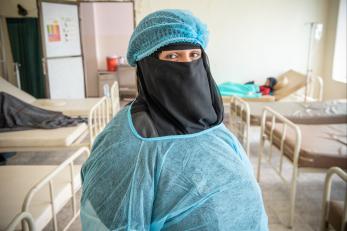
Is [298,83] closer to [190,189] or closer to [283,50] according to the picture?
[283,50]

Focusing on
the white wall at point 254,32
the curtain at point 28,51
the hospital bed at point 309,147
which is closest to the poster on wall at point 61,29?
the curtain at point 28,51

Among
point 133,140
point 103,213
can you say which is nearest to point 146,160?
point 133,140

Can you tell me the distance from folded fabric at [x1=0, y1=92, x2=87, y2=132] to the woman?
210 centimetres

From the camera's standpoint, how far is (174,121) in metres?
1.00

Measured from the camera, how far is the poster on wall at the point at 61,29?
480 cm

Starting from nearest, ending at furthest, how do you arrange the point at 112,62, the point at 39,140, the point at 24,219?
the point at 24,219
the point at 39,140
the point at 112,62

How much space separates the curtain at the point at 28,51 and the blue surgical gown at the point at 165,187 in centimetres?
553

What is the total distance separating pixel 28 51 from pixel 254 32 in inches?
173

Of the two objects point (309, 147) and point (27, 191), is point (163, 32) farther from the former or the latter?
point (309, 147)

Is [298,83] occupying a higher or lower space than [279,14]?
lower

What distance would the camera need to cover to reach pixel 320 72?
593 centimetres

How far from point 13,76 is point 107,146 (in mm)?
5748

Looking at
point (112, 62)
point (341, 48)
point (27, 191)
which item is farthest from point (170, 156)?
point (112, 62)

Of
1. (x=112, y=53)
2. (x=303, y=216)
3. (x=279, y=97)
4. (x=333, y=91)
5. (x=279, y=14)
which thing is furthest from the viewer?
(x=112, y=53)
